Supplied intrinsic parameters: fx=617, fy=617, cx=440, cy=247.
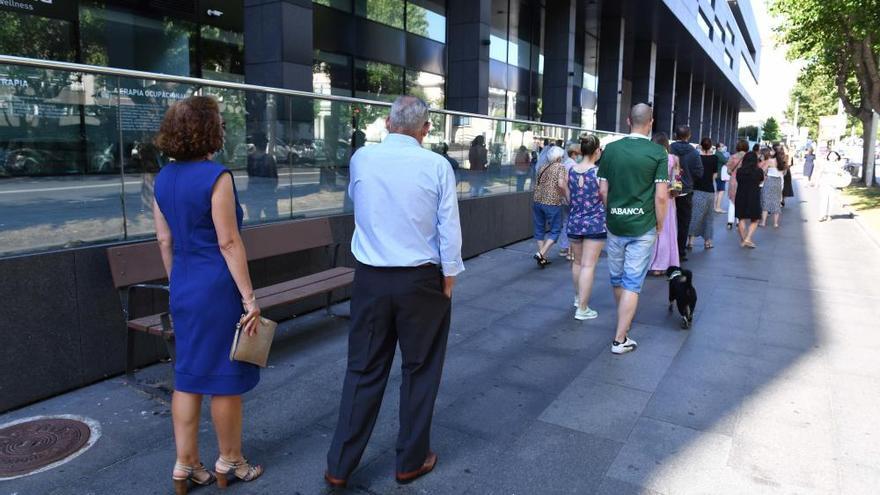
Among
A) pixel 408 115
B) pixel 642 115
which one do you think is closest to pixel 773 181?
pixel 642 115

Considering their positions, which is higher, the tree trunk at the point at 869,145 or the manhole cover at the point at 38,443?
the tree trunk at the point at 869,145

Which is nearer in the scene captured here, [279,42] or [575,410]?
[575,410]

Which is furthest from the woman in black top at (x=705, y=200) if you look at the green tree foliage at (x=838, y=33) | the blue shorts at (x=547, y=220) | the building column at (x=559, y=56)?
the building column at (x=559, y=56)

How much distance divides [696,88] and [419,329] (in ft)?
188

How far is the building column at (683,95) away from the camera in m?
45.0

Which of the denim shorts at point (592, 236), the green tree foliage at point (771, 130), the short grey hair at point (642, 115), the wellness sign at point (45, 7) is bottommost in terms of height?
the denim shorts at point (592, 236)

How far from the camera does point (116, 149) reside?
4488 millimetres

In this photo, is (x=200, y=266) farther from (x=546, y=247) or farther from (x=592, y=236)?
(x=546, y=247)

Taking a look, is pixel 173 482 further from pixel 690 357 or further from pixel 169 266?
pixel 690 357

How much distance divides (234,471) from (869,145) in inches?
1253

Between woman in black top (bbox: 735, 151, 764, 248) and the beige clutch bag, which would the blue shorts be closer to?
woman in black top (bbox: 735, 151, 764, 248)

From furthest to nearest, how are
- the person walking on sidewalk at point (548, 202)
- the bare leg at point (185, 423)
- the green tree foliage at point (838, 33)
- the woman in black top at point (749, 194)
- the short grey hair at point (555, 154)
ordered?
1. the green tree foliage at point (838, 33)
2. the woman in black top at point (749, 194)
3. the person walking on sidewalk at point (548, 202)
4. the short grey hair at point (555, 154)
5. the bare leg at point (185, 423)

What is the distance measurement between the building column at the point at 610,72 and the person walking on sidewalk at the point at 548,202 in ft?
70.6

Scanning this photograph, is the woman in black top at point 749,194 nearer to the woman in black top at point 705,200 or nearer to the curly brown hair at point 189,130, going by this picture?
the woman in black top at point 705,200
